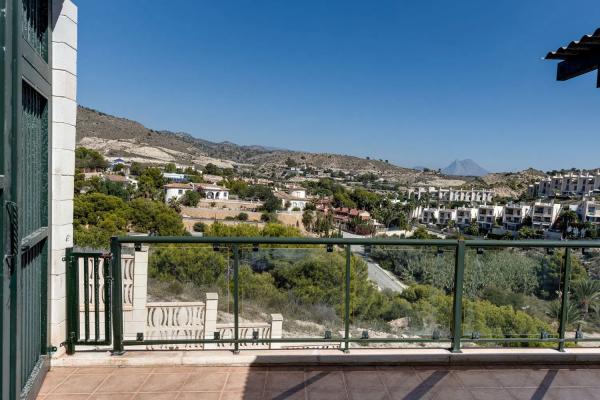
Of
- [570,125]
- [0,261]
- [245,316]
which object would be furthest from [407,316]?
[570,125]

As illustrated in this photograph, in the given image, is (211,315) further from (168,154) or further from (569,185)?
(569,185)

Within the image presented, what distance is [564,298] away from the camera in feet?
9.96

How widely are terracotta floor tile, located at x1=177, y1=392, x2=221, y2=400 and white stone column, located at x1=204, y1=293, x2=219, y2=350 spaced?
0.54 metres

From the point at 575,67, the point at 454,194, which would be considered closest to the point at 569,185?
the point at 454,194

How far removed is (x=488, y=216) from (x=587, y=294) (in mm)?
77474

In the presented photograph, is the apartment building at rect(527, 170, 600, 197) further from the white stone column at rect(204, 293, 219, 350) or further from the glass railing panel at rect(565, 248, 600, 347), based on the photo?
the white stone column at rect(204, 293, 219, 350)

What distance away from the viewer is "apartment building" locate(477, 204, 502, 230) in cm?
7238

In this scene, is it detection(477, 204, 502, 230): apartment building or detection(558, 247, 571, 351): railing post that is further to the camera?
detection(477, 204, 502, 230): apartment building

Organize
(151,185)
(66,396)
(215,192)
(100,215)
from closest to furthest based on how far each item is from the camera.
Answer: (66,396), (100,215), (151,185), (215,192)

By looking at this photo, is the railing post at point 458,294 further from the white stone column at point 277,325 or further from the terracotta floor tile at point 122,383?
the terracotta floor tile at point 122,383

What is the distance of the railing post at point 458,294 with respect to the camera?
116 inches

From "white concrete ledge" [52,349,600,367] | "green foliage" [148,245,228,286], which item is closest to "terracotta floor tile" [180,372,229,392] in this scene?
"white concrete ledge" [52,349,600,367]

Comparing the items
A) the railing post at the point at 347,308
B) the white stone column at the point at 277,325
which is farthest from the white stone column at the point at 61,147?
the railing post at the point at 347,308

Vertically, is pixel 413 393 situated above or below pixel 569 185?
below
